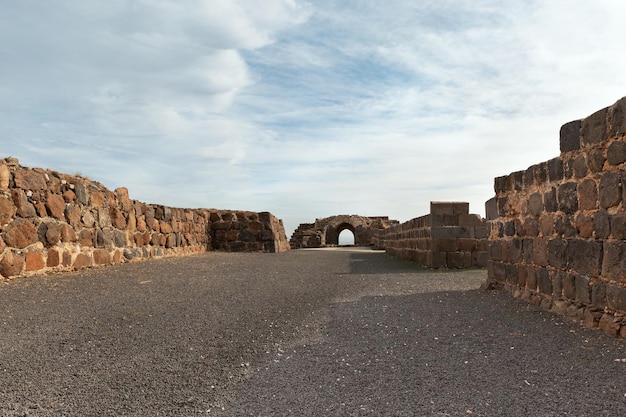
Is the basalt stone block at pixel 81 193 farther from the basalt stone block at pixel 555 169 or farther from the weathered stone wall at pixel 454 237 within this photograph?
the basalt stone block at pixel 555 169

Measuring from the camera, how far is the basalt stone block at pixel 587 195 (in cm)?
446

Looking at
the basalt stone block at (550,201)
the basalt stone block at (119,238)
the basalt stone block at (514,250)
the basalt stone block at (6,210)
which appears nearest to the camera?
the basalt stone block at (550,201)

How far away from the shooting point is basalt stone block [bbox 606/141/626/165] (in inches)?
159

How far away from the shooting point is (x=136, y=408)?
2.55 meters

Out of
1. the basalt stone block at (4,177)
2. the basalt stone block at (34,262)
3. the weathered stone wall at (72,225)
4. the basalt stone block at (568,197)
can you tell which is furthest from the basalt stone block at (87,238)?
the basalt stone block at (568,197)

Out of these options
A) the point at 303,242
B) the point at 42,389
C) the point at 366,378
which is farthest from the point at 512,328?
the point at 303,242

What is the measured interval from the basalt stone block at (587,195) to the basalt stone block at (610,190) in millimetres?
104

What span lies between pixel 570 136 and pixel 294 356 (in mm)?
3754

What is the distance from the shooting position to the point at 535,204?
18.9 ft

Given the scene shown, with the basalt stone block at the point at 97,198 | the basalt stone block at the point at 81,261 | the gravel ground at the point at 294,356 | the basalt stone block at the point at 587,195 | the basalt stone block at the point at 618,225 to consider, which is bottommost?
the gravel ground at the point at 294,356

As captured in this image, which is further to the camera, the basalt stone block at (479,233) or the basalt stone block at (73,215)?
the basalt stone block at (479,233)

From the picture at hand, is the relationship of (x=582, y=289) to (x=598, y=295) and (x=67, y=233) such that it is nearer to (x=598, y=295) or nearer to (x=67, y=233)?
(x=598, y=295)

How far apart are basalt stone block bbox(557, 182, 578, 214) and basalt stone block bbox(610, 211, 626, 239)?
66cm

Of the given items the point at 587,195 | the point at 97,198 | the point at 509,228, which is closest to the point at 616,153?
the point at 587,195
